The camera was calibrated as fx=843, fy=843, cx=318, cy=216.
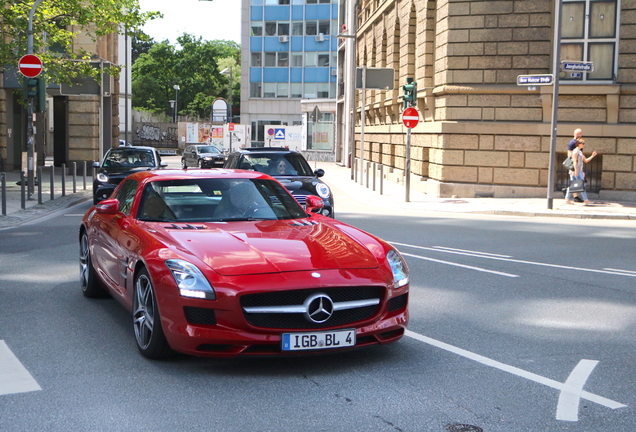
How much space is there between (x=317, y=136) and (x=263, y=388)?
5608cm

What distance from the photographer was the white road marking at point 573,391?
190 inches

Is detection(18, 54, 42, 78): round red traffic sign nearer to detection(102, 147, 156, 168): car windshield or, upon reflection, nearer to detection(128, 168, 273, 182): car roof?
detection(102, 147, 156, 168): car windshield

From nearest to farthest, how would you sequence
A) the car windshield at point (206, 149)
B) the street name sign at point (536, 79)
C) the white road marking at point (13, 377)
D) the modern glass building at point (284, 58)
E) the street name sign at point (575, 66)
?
the white road marking at point (13, 377), the street name sign at point (575, 66), the street name sign at point (536, 79), the car windshield at point (206, 149), the modern glass building at point (284, 58)

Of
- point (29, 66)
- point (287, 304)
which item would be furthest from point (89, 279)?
point (29, 66)

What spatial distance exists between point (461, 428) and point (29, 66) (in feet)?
61.0

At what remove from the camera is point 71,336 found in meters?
6.70

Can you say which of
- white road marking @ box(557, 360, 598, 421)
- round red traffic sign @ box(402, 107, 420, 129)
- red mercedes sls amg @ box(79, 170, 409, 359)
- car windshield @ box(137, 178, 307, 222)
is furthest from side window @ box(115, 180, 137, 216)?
round red traffic sign @ box(402, 107, 420, 129)

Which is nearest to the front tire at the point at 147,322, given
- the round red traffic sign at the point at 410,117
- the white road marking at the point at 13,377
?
the white road marking at the point at 13,377

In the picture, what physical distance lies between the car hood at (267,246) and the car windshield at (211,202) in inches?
10.4

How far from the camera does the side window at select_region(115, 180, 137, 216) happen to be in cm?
741

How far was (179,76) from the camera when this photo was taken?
100250 mm

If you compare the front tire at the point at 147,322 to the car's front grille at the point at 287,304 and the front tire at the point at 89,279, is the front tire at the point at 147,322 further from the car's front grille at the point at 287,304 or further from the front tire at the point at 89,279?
the front tire at the point at 89,279

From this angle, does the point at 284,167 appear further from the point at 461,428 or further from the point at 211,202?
the point at 461,428

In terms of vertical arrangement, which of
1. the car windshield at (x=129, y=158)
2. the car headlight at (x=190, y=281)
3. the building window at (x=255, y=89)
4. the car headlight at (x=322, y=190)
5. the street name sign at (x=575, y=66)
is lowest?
the car headlight at (x=190, y=281)
